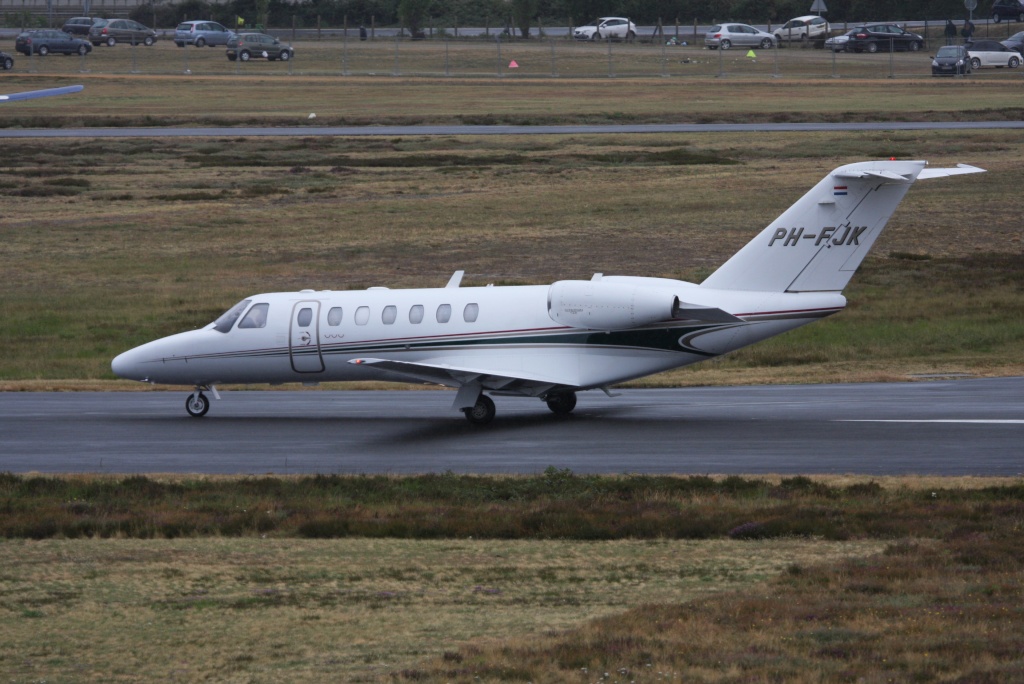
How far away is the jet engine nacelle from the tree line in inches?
4260

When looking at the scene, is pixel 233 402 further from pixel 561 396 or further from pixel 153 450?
pixel 561 396

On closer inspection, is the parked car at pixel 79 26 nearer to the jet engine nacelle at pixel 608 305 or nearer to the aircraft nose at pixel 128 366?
the aircraft nose at pixel 128 366

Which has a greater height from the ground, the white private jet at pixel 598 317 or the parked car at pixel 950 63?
the parked car at pixel 950 63

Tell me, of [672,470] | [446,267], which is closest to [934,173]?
[672,470]

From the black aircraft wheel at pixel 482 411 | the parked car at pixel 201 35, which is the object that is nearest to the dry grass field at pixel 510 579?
the black aircraft wheel at pixel 482 411

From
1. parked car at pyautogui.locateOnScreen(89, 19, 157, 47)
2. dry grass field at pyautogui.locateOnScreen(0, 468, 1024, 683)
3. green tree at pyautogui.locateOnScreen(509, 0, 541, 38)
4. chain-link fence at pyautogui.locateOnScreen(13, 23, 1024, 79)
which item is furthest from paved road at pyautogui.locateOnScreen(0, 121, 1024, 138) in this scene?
green tree at pyautogui.locateOnScreen(509, 0, 541, 38)

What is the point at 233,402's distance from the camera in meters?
30.4

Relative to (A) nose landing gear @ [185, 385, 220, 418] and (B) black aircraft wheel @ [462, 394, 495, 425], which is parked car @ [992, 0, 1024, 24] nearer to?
(B) black aircraft wheel @ [462, 394, 495, 425]

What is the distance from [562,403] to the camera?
86.9ft

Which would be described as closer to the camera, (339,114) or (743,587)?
(743,587)

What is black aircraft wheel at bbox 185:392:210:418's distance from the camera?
28.0m

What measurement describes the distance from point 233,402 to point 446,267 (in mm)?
17471

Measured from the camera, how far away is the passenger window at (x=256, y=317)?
27.3 meters

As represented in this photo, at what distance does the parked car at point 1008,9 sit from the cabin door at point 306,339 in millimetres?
113864
